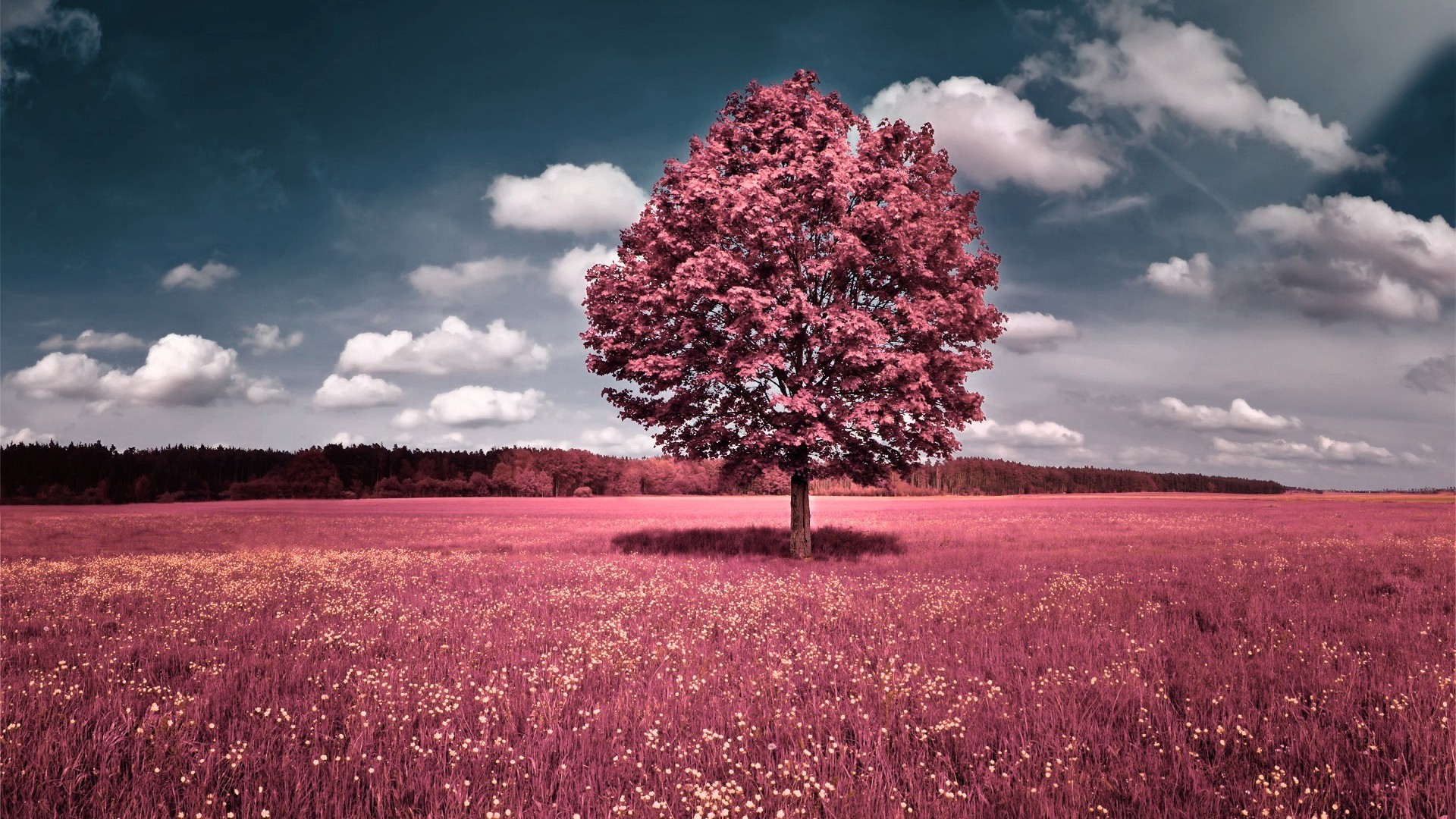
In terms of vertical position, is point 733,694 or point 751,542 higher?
point 733,694

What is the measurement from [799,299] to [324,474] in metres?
98.1

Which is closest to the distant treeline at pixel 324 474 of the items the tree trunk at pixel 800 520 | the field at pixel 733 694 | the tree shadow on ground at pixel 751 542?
the tree shadow on ground at pixel 751 542

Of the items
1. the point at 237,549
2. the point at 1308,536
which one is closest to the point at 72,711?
the point at 237,549

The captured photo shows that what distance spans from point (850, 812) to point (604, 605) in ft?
28.3

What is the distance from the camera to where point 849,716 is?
6562 millimetres

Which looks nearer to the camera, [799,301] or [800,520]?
[799,301]

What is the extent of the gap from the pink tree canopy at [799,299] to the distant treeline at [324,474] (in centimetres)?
5559

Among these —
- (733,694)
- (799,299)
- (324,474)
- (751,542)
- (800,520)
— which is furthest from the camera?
(324,474)

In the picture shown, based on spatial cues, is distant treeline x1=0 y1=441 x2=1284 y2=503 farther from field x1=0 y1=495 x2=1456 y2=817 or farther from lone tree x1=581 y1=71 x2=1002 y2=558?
field x1=0 y1=495 x2=1456 y2=817

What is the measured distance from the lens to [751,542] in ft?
82.4

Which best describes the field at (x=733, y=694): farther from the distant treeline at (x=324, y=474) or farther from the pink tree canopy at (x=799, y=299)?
the distant treeline at (x=324, y=474)

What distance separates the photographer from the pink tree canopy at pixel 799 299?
59.5 feet

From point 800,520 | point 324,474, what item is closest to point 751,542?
point 800,520

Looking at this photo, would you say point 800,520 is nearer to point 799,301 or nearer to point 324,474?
point 799,301
